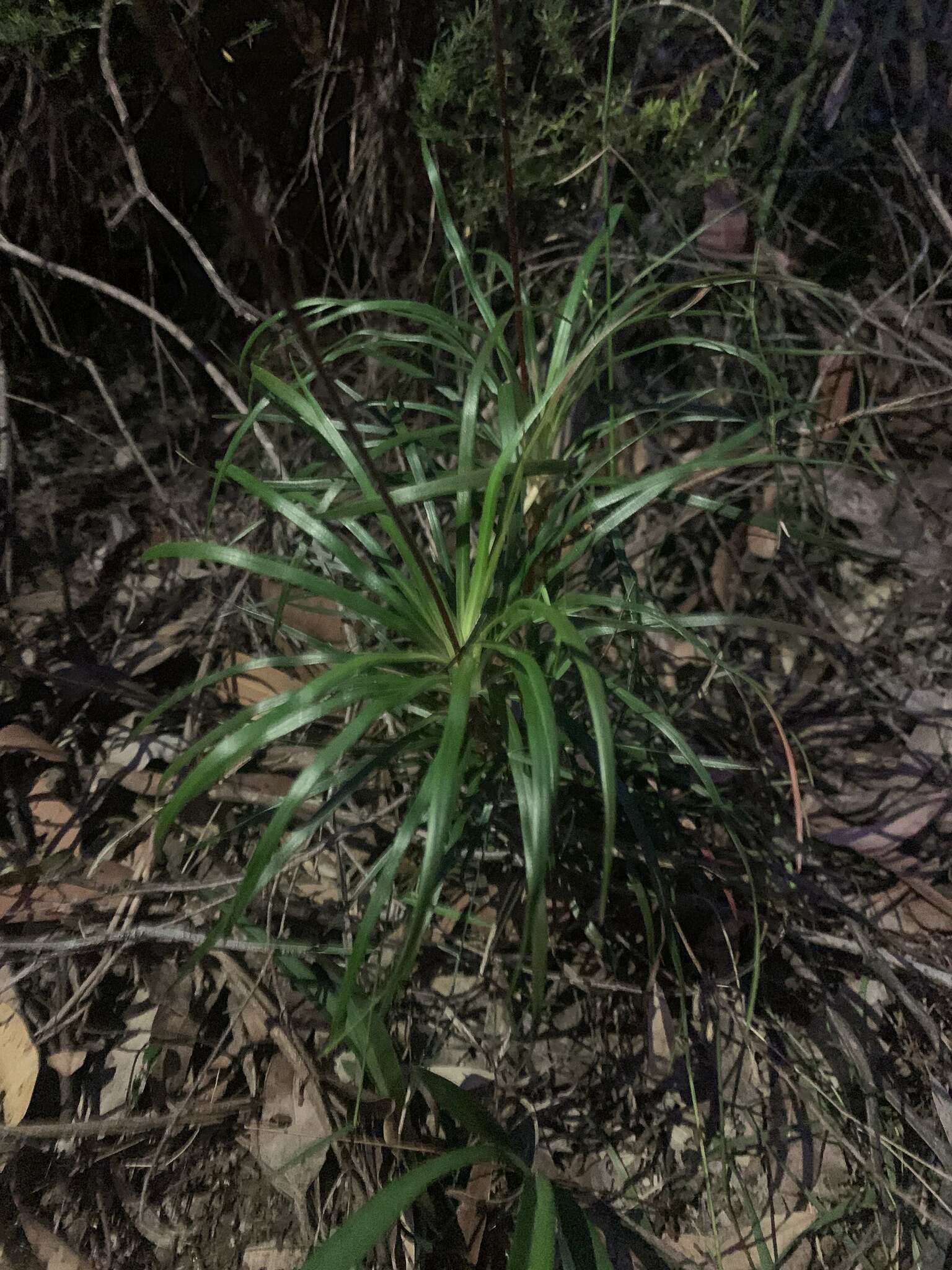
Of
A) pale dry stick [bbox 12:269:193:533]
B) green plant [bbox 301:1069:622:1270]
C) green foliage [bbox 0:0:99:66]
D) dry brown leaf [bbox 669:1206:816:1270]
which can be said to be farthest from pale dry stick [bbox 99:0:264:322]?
dry brown leaf [bbox 669:1206:816:1270]

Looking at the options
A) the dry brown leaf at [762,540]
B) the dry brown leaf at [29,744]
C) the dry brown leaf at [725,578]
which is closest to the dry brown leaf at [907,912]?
the dry brown leaf at [725,578]

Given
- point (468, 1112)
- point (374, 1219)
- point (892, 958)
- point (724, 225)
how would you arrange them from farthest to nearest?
point (724, 225) < point (892, 958) < point (468, 1112) < point (374, 1219)

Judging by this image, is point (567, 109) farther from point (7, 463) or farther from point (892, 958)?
point (892, 958)

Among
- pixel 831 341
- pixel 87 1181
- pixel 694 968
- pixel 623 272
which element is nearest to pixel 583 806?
pixel 694 968

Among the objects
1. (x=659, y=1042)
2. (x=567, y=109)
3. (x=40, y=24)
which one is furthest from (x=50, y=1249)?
(x=567, y=109)

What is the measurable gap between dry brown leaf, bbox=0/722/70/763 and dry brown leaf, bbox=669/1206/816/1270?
116cm

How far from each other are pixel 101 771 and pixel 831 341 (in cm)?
171

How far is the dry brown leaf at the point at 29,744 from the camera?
4.46ft

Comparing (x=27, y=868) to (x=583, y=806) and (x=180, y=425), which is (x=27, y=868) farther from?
(x=180, y=425)

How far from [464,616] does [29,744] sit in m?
0.86

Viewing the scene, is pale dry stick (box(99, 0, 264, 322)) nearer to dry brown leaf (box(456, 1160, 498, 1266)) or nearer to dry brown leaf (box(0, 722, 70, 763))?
dry brown leaf (box(0, 722, 70, 763))

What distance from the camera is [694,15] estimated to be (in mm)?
1559

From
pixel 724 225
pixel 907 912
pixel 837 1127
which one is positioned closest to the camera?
pixel 837 1127

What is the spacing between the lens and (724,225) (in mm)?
1655
